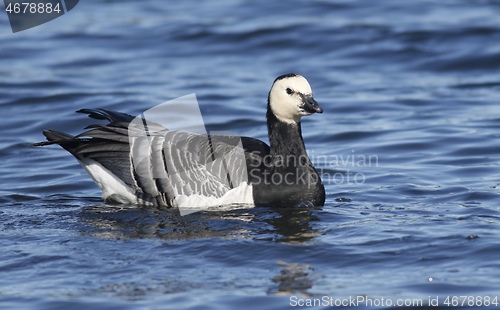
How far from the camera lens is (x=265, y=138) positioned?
34.2ft

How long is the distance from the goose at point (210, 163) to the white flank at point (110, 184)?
1cm

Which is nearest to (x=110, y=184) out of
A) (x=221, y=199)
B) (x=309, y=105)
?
(x=221, y=199)

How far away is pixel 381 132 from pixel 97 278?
7035 millimetres

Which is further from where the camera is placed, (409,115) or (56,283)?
(409,115)

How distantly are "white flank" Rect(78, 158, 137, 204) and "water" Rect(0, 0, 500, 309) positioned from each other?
0.75 feet

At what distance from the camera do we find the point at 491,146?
9.55 m

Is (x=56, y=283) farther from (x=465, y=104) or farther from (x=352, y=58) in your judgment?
(x=352, y=58)

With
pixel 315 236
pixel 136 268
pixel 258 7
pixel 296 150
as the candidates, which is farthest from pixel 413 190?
pixel 258 7

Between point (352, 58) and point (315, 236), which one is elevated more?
point (352, 58)

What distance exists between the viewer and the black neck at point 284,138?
7094 mm

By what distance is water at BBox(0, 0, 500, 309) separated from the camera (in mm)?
4992

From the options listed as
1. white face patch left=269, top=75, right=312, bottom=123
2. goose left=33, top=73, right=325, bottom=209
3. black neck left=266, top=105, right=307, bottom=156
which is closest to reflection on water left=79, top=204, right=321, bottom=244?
goose left=33, top=73, right=325, bottom=209

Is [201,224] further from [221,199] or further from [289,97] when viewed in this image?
[289,97]

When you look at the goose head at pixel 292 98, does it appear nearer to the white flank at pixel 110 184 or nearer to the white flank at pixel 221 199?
the white flank at pixel 221 199
